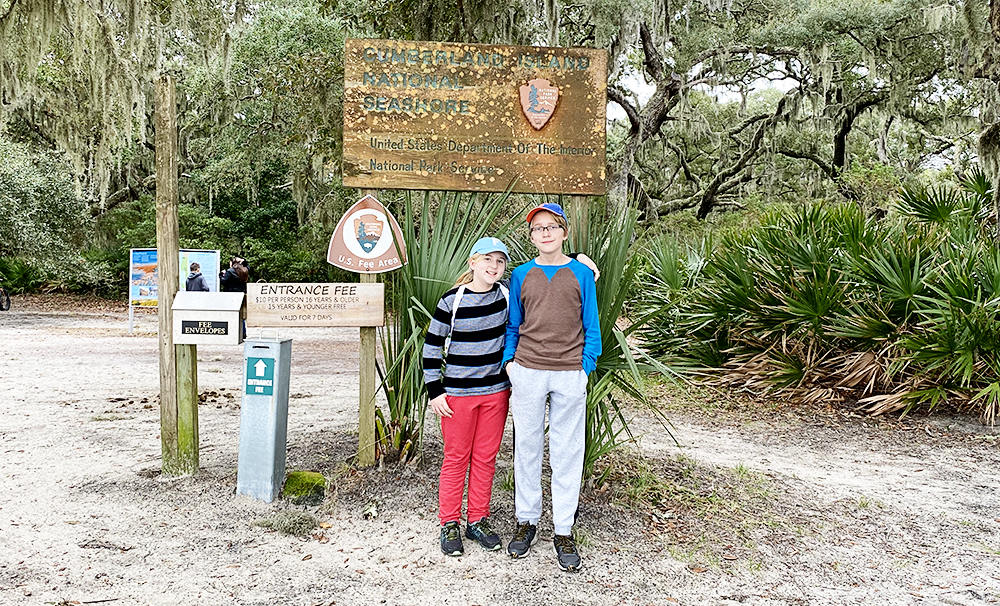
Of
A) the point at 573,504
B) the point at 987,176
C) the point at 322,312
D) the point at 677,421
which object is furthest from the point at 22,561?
the point at 987,176

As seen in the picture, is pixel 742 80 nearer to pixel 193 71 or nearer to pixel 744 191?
pixel 744 191

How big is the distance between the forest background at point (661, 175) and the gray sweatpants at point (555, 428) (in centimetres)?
41

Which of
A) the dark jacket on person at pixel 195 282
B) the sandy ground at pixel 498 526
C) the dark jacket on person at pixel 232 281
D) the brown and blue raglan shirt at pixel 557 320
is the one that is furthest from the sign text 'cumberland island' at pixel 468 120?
the dark jacket on person at pixel 232 281

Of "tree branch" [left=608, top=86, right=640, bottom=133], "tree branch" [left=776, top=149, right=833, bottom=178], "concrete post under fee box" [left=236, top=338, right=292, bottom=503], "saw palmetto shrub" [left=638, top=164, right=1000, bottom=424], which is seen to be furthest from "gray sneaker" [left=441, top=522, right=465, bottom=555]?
"tree branch" [left=776, top=149, right=833, bottom=178]

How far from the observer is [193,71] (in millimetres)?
18875

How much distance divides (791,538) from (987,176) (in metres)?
6.81

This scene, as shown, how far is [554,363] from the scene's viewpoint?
3402mm

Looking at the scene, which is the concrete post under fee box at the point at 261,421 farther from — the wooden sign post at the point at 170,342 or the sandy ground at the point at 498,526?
the wooden sign post at the point at 170,342

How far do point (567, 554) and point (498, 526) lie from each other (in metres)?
0.57

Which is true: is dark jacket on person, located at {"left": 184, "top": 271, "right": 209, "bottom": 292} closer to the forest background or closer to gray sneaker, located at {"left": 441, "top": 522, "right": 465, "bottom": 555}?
the forest background

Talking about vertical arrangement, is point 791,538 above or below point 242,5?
below

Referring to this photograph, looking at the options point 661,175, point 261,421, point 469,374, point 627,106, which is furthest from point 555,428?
point 661,175

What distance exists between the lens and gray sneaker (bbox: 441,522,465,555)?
11.7ft

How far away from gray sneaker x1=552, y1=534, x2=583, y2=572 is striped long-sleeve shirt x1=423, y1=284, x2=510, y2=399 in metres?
0.77
